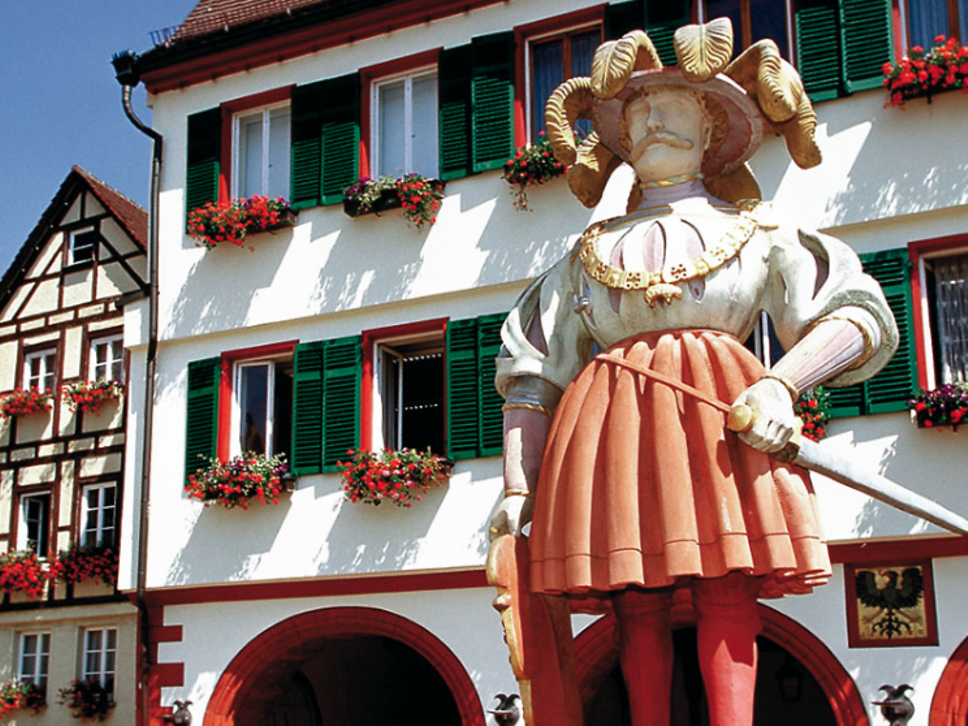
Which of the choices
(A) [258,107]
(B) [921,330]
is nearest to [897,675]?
(B) [921,330]

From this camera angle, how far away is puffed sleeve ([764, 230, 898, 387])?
16.8 feet

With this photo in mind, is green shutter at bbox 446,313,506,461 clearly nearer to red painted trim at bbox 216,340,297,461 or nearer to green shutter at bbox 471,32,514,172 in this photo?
green shutter at bbox 471,32,514,172

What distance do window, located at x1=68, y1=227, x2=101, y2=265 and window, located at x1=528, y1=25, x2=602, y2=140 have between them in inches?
273

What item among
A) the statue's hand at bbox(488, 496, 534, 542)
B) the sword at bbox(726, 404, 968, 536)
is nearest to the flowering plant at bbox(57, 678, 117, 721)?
the statue's hand at bbox(488, 496, 534, 542)

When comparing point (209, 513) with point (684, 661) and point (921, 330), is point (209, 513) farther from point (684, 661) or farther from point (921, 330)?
point (921, 330)

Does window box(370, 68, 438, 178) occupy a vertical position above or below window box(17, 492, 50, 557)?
above

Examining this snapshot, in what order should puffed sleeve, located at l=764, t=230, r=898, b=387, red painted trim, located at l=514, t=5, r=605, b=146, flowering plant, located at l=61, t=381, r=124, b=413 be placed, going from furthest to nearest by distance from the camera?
flowering plant, located at l=61, t=381, r=124, b=413, red painted trim, located at l=514, t=5, r=605, b=146, puffed sleeve, located at l=764, t=230, r=898, b=387

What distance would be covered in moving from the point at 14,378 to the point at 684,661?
352 inches

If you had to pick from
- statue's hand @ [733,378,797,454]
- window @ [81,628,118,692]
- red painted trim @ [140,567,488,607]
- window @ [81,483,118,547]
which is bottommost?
statue's hand @ [733,378,797,454]

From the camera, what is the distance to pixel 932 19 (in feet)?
38.0

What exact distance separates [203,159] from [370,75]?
6.19 feet

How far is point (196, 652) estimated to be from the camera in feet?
44.7

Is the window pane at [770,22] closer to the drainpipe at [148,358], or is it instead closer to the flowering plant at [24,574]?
the drainpipe at [148,358]

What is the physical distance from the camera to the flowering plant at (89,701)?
52.9ft
